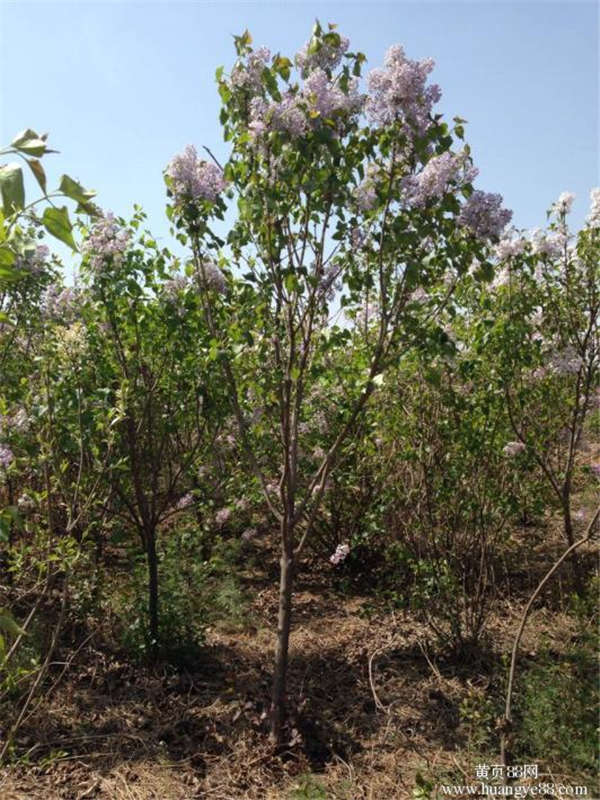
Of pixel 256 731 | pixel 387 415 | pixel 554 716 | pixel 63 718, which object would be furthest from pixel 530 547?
pixel 63 718

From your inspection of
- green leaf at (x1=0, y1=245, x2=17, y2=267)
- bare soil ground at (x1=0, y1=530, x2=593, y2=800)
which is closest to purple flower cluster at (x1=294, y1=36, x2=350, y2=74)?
green leaf at (x1=0, y1=245, x2=17, y2=267)

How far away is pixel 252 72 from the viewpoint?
8.50ft

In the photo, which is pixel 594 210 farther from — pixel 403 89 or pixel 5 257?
pixel 5 257

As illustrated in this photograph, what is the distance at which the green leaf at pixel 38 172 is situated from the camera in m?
0.90

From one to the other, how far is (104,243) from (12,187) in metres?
2.63

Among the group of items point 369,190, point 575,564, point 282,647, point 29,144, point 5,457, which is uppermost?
point 369,190

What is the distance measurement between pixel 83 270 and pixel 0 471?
125 cm

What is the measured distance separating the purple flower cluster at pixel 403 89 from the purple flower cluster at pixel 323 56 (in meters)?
0.19

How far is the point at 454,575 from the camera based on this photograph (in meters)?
3.93

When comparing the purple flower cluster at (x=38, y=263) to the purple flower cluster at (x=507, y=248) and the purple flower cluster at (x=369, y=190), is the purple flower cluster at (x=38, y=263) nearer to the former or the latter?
the purple flower cluster at (x=369, y=190)

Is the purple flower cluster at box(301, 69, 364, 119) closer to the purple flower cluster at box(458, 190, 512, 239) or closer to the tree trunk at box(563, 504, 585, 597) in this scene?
the purple flower cluster at box(458, 190, 512, 239)

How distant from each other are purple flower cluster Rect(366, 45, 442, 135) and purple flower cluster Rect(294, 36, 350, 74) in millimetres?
186

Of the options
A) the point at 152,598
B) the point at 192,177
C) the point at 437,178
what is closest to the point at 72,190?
the point at 437,178

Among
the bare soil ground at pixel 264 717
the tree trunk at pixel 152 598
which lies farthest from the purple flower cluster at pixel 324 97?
the bare soil ground at pixel 264 717
